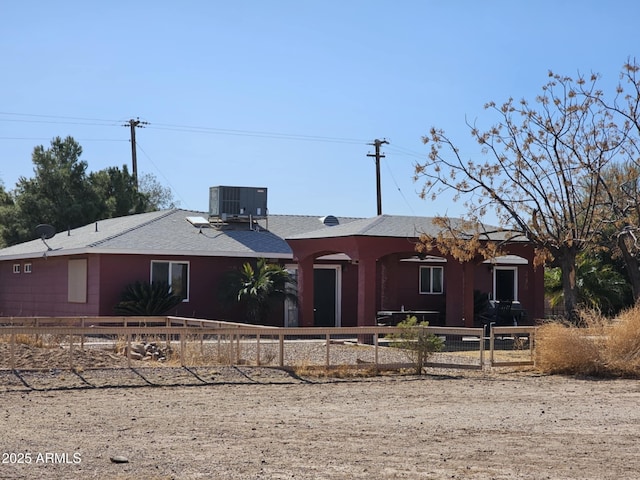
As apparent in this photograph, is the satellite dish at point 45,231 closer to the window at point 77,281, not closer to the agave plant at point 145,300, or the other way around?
the window at point 77,281

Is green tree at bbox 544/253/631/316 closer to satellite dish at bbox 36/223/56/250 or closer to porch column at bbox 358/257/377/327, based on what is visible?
porch column at bbox 358/257/377/327

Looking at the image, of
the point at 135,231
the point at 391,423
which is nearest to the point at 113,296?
the point at 135,231

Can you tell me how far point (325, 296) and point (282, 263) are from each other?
75.4 inches

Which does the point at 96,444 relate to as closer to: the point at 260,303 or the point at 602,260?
the point at 260,303

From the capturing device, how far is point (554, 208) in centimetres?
2434

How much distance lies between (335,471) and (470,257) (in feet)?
53.3

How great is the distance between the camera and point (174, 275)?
3058 cm

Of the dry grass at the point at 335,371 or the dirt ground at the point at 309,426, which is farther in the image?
the dry grass at the point at 335,371

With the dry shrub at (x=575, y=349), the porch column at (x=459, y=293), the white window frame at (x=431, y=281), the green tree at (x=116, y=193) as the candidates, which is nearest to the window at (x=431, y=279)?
the white window frame at (x=431, y=281)

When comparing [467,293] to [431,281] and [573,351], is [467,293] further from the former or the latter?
[573,351]

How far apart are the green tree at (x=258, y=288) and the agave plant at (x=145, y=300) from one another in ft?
5.90

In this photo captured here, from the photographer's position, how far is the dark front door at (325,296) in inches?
1222

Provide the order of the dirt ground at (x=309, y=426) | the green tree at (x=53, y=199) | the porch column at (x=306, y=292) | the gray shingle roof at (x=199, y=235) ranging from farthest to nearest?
1. the green tree at (x=53, y=199)
2. the porch column at (x=306, y=292)
3. the gray shingle roof at (x=199, y=235)
4. the dirt ground at (x=309, y=426)

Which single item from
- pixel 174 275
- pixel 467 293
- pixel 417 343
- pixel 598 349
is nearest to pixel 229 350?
pixel 417 343
